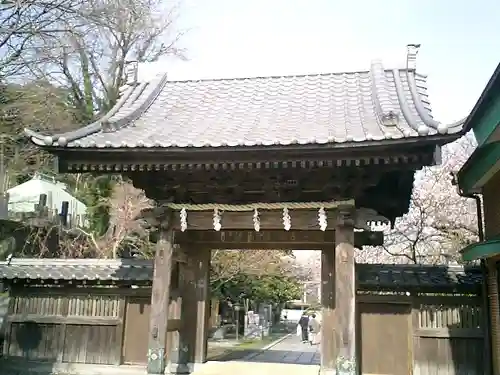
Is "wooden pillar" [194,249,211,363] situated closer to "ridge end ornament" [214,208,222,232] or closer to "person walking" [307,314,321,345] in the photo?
"ridge end ornament" [214,208,222,232]

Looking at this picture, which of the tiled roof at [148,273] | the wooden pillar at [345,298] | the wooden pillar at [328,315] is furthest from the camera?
the tiled roof at [148,273]

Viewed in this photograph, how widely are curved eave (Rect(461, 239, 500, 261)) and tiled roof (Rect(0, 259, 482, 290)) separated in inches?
31.5

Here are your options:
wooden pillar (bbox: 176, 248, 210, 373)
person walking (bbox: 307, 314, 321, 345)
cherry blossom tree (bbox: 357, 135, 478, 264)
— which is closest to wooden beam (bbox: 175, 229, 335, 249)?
wooden pillar (bbox: 176, 248, 210, 373)

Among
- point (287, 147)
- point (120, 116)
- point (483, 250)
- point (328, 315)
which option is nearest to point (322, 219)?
point (287, 147)

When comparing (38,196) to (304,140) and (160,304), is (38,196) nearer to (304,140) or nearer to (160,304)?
(160,304)

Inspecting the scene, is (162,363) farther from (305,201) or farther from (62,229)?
(62,229)

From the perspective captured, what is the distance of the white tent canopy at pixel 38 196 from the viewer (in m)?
25.5

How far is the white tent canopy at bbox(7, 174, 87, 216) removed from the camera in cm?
2547

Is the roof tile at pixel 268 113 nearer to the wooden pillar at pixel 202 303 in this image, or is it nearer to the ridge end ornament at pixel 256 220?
the ridge end ornament at pixel 256 220

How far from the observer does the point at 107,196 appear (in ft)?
69.2

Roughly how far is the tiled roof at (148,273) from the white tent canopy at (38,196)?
14448 mm

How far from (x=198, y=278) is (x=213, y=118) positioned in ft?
10.6

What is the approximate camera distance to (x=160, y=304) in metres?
8.22

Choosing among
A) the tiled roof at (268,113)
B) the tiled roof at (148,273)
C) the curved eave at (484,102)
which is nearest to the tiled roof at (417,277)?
the tiled roof at (148,273)
